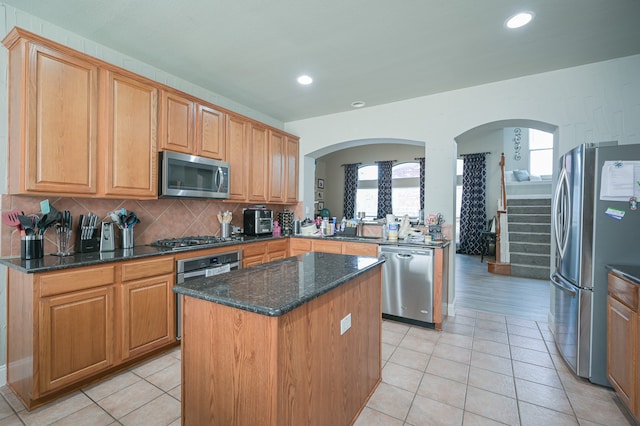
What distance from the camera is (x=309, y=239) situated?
3822 millimetres

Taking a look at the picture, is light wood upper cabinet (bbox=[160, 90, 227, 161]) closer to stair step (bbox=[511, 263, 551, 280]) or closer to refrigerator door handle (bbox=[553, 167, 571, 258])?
refrigerator door handle (bbox=[553, 167, 571, 258])

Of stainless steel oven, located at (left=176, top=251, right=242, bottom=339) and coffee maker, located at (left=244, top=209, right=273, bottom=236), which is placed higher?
coffee maker, located at (left=244, top=209, right=273, bottom=236)

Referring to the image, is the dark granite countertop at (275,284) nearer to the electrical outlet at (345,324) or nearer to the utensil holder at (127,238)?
the electrical outlet at (345,324)

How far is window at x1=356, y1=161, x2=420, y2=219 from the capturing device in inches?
319

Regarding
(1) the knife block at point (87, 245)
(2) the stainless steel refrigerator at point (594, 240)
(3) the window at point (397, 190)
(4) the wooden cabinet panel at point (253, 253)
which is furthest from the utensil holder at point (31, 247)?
(3) the window at point (397, 190)

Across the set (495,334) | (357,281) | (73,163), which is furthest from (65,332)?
(495,334)

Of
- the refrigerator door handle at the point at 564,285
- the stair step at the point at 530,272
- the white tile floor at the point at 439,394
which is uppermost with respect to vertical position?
the refrigerator door handle at the point at 564,285

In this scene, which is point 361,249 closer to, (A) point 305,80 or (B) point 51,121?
(A) point 305,80

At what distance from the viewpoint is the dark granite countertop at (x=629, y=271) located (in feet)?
5.36

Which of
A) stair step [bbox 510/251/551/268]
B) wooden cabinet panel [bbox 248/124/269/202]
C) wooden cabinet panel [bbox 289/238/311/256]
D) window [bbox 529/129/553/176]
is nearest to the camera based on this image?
wooden cabinet panel [bbox 248/124/269/202]

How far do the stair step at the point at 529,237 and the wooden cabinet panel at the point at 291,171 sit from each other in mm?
4511

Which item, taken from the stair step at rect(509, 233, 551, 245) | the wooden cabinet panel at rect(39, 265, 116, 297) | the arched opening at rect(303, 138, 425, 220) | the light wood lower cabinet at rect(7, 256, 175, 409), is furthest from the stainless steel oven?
the stair step at rect(509, 233, 551, 245)

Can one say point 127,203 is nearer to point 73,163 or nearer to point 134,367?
point 73,163

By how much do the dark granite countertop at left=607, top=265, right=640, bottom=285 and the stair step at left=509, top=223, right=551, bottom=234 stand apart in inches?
172
